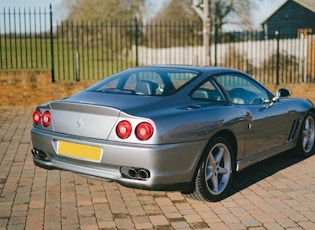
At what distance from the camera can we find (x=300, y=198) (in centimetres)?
470

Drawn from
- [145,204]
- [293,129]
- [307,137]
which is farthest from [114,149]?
[307,137]

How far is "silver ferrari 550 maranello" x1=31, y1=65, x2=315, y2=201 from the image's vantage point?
3926mm

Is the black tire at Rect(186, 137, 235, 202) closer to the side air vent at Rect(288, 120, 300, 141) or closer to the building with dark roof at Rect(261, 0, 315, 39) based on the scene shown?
the side air vent at Rect(288, 120, 300, 141)

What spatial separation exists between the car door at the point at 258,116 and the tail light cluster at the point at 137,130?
4.56 ft

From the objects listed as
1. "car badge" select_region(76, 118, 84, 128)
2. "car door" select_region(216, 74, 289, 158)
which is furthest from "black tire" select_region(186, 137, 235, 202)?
"car badge" select_region(76, 118, 84, 128)

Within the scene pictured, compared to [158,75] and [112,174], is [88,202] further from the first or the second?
[158,75]

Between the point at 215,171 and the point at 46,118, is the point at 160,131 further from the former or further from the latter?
the point at 46,118

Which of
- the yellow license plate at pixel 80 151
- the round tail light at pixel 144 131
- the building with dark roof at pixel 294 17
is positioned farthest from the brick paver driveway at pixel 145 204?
the building with dark roof at pixel 294 17

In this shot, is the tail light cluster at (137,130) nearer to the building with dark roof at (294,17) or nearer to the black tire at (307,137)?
the black tire at (307,137)

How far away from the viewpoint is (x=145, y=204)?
445 centimetres

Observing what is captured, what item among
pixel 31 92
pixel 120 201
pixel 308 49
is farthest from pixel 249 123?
pixel 308 49

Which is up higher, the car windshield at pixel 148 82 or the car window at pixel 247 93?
the car windshield at pixel 148 82

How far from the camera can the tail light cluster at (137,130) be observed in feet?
12.8

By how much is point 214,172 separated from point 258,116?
3.32 feet
